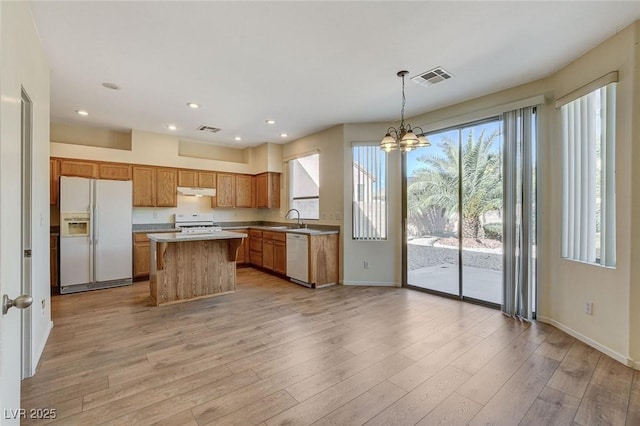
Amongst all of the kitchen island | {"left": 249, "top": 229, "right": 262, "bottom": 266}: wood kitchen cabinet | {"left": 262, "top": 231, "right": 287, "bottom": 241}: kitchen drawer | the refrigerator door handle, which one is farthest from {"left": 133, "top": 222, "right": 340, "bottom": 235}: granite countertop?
the kitchen island

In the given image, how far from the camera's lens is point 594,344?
2.68 meters

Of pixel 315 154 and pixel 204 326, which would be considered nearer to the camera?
pixel 204 326

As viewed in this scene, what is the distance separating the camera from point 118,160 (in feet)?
16.9

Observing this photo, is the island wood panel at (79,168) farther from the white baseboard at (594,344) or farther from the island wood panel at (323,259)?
the white baseboard at (594,344)

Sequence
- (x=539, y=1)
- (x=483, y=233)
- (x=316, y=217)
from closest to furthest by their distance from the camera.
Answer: (x=539, y=1) → (x=483, y=233) → (x=316, y=217)

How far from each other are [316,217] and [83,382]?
404cm

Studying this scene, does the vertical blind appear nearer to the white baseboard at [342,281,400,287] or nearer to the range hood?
the white baseboard at [342,281,400,287]

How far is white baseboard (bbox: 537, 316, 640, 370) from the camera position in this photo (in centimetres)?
237

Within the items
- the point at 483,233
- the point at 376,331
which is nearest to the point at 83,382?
the point at 376,331

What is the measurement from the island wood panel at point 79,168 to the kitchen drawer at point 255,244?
9.91ft

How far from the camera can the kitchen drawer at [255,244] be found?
616 centimetres

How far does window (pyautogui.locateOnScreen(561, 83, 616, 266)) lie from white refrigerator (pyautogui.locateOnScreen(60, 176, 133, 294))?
6053 mm

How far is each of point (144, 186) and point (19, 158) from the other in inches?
180

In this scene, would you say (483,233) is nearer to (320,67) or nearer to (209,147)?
(320,67)
